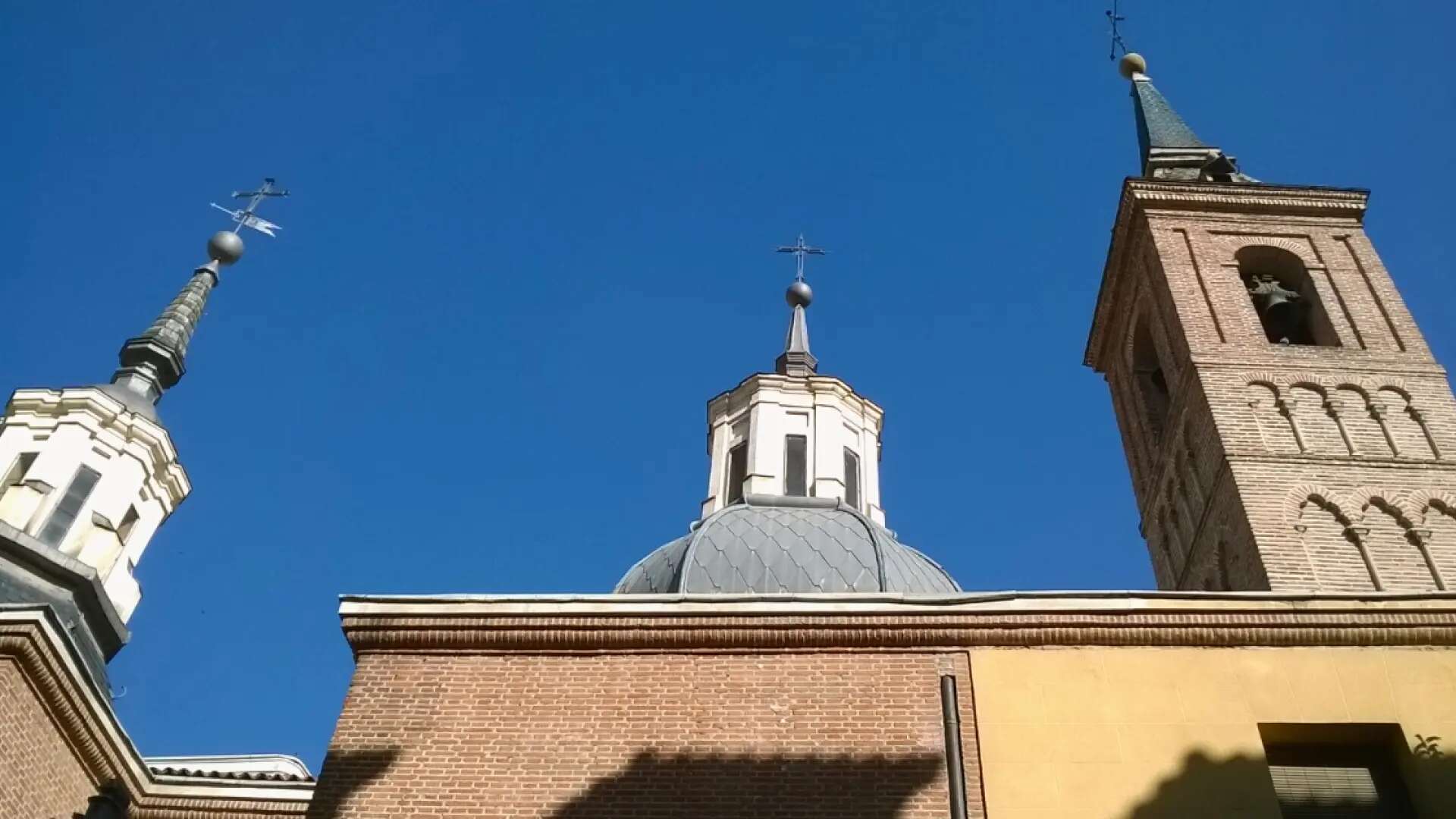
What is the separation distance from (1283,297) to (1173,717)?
10756 millimetres

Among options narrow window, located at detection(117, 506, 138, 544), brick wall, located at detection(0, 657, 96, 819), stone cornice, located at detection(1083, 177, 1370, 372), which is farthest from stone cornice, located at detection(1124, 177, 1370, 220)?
narrow window, located at detection(117, 506, 138, 544)

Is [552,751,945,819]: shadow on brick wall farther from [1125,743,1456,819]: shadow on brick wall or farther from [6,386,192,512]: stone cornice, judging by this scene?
[6,386,192,512]: stone cornice

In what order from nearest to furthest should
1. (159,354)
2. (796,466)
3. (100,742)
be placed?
(100,742), (796,466), (159,354)

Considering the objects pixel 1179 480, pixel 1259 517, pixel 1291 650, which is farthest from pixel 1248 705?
pixel 1179 480

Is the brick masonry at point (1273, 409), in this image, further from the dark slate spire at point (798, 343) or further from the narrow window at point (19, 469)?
the narrow window at point (19, 469)

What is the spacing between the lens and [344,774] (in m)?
8.73

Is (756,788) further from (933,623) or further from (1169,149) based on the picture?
(1169,149)

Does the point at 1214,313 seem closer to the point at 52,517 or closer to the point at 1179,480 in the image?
the point at 1179,480

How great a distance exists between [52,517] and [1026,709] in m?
15.7

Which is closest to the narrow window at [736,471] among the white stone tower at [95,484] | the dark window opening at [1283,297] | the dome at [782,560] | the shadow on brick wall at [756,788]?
→ the dome at [782,560]

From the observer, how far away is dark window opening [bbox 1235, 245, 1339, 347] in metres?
17.7

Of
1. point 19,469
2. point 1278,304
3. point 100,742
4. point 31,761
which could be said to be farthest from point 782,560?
point 19,469


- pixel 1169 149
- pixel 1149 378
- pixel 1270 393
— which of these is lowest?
pixel 1270 393

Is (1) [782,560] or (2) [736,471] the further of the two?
(2) [736,471]
